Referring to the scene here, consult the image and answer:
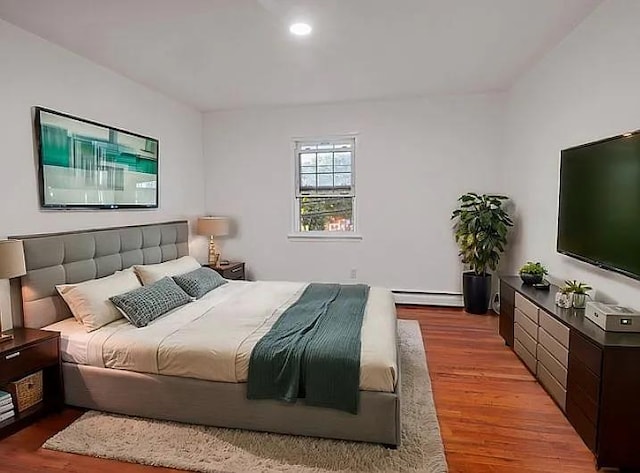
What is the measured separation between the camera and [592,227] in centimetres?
281

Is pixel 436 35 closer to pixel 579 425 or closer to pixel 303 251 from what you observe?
pixel 579 425

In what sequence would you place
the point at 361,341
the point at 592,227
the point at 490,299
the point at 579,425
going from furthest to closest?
the point at 490,299, the point at 592,227, the point at 361,341, the point at 579,425

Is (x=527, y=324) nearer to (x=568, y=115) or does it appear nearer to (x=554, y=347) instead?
(x=554, y=347)

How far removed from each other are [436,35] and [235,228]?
370 cm

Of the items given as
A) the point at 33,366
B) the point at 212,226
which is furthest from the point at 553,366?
the point at 212,226

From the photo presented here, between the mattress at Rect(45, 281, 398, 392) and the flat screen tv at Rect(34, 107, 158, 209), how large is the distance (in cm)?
109

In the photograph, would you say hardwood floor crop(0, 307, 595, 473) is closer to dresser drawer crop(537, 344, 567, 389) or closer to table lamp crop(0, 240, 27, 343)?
dresser drawer crop(537, 344, 567, 389)

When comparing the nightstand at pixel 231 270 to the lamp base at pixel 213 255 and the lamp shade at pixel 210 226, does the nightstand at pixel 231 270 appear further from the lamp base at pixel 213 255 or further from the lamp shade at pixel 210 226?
the lamp shade at pixel 210 226

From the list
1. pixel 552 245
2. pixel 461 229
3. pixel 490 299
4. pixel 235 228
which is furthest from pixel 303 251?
pixel 552 245

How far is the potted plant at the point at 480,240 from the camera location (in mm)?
4680

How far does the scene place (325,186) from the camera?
562 centimetres

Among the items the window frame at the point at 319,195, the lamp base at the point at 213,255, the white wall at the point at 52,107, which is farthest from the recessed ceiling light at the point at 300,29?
the lamp base at the point at 213,255

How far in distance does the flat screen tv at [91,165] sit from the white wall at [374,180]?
1.42 meters

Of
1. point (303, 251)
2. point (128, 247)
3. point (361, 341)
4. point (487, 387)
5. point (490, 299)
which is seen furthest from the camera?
point (303, 251)
